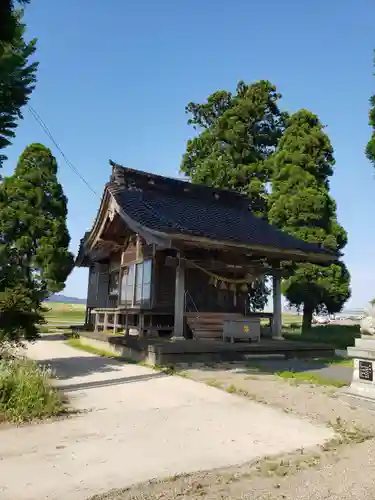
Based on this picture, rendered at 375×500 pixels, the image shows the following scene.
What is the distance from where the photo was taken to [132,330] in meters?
17.2

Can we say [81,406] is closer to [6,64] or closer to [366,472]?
[366,472]

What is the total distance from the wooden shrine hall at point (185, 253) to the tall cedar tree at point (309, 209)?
2661 millimetres

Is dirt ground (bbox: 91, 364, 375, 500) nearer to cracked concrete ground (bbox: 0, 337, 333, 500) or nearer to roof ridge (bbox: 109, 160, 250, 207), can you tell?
cracked concrete ground (bbox: 0, 337, 333, 500)

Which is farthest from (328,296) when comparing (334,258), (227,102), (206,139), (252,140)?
(227,102)

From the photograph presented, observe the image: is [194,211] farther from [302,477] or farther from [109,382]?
[302,477]

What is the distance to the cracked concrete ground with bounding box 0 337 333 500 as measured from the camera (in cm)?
370

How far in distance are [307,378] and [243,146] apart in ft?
73.9

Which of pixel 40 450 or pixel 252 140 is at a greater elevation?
pixel 252 140

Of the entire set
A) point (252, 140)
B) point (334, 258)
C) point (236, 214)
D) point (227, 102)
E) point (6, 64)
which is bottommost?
point (334, 258)

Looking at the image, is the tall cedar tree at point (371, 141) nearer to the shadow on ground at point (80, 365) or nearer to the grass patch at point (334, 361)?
the grass patch at point (334, 361)

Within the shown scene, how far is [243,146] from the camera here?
94.8 feet

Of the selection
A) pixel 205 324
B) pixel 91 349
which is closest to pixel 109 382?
pixel 205 324

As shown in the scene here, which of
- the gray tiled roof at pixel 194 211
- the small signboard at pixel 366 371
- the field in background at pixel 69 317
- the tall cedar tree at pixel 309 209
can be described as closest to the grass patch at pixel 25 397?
the small signboard at pixel 366 371

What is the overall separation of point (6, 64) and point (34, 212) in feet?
47.1
